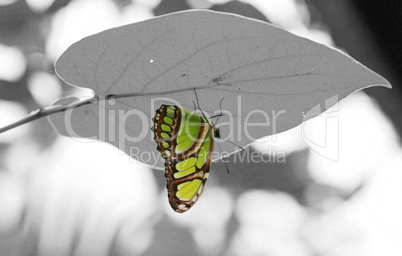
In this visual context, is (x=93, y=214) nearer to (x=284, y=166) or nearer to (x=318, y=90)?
(x=284, y=166)

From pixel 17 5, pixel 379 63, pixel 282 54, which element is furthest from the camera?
pixel 17 5

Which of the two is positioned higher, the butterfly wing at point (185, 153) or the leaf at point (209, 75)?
the leaf at point (209, 75)

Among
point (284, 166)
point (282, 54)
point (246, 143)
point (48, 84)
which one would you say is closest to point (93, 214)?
point (48, 84)

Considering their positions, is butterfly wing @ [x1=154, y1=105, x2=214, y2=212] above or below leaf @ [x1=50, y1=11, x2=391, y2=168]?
below
